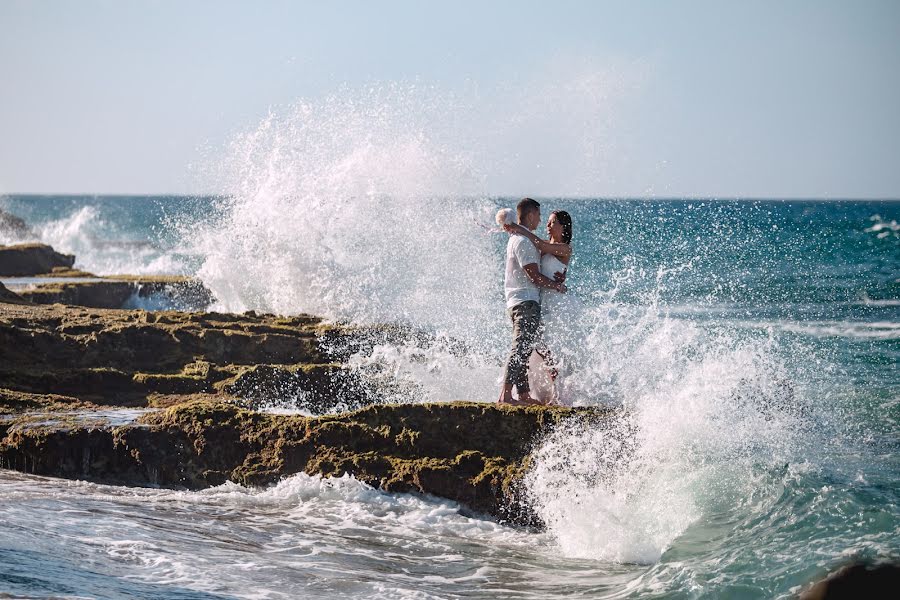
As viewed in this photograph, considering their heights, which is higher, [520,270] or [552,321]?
[520,270]

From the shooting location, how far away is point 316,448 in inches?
270

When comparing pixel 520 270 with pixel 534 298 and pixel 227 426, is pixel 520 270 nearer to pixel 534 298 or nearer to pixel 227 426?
pixel 534 298

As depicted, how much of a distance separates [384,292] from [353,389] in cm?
367

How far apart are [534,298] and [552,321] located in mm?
228

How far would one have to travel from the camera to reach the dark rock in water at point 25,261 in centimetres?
1884

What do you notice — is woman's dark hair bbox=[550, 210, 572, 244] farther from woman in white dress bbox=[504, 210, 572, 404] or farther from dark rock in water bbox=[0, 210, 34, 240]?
dark rock in water bbox=[0, 210, 34, 240]

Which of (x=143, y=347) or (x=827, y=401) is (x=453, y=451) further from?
(x=827, y=401)

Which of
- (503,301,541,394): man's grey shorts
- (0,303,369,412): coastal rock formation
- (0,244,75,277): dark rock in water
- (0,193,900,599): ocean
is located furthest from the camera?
(0,244,75,277): dark rock in water

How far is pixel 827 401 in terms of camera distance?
10.7 m

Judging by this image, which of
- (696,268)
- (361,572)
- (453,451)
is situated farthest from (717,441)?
(696,268)

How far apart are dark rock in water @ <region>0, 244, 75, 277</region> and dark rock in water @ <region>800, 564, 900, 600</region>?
18205 mm

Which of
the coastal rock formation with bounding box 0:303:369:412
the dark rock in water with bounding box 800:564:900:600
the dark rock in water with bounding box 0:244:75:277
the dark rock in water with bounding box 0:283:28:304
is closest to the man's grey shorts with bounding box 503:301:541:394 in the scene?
the coastal rock formation with bounding box 0:303:369:412

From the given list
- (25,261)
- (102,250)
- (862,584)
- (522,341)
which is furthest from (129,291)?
(102,250)

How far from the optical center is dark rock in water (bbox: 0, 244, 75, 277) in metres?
18.8
